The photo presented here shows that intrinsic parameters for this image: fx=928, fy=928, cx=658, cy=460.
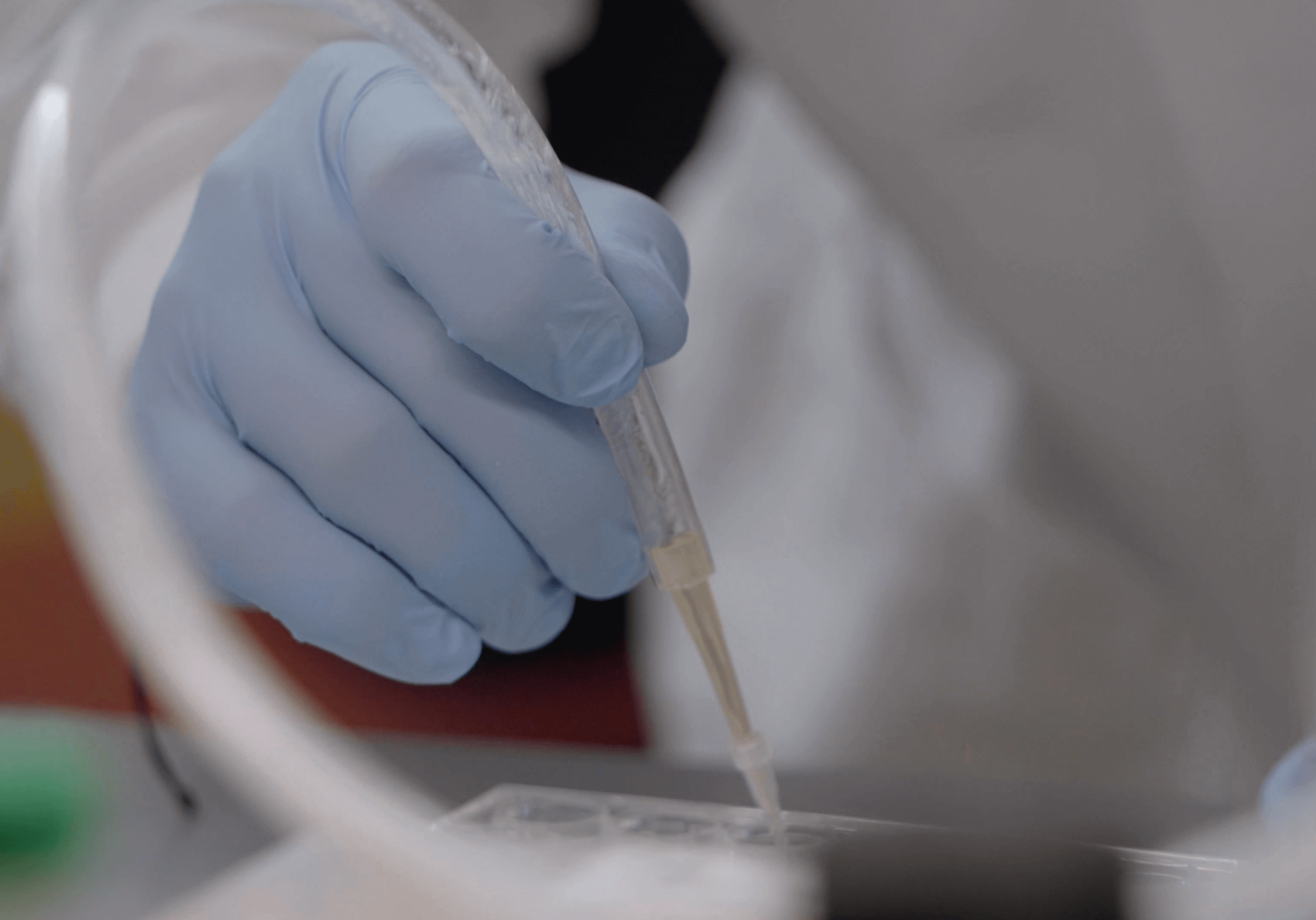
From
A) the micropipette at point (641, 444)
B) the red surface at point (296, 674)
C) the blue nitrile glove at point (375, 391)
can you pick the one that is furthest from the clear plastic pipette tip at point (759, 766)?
the red surface at point (296, 674)

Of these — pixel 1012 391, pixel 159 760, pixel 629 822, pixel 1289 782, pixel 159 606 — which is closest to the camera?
pixel 159 606

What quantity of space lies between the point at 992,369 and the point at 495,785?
21.3 inches

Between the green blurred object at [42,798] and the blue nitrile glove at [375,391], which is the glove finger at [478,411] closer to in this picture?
the blue nitrile glove at [375,391]

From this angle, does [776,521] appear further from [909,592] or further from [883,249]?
[883,249]

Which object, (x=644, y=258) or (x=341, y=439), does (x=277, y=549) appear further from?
(x=644, y=258)

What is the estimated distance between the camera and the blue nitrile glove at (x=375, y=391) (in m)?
0.44

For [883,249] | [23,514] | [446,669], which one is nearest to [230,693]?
[446,669]

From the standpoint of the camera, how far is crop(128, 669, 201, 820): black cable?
636 millimetres

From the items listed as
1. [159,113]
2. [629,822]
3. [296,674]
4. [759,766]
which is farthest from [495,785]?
[296,674]

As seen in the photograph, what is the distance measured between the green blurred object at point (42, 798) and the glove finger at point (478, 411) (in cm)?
47

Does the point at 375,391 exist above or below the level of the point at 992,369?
above

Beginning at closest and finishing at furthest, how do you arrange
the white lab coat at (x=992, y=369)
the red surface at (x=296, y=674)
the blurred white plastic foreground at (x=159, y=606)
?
the blurred white plastic foreground at (x=159, y=606), the white lab coat at (x=992, y=369), the red surface at (x=296, y=674)

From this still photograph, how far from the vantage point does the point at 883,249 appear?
892 millimetres

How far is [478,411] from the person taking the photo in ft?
1.56
